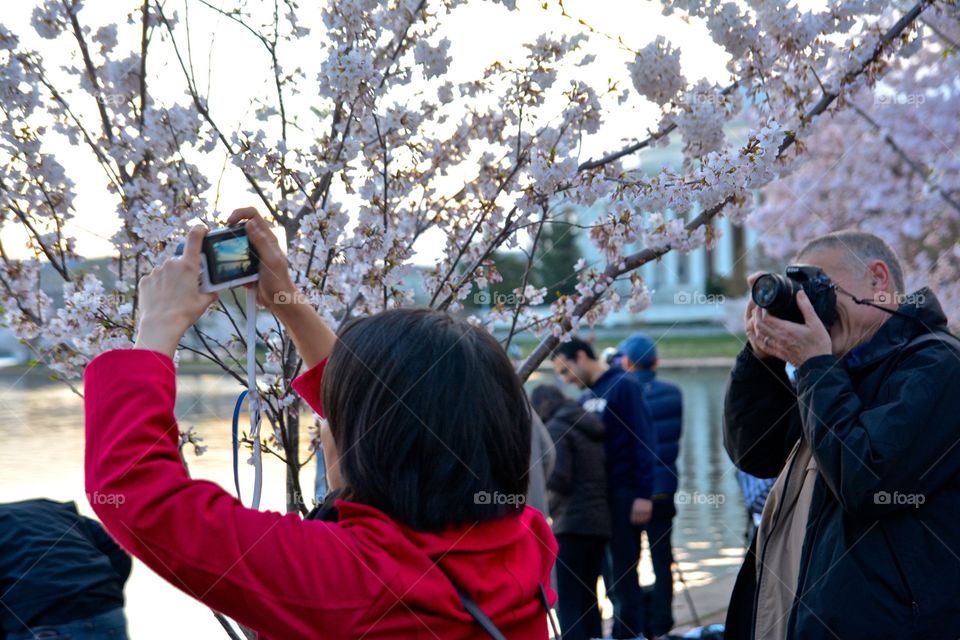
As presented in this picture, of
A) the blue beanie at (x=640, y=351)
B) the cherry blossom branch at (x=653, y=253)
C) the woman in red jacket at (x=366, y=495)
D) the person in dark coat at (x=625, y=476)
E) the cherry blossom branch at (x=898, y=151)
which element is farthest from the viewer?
the blue beanie at (x=640, y=351)

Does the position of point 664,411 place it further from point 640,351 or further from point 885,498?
point 885,498

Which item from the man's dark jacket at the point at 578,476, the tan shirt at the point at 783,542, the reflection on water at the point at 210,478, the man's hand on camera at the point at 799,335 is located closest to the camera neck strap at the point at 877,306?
the man's hand on camera at the point at 799,335

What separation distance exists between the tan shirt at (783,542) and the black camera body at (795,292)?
1.05 feet

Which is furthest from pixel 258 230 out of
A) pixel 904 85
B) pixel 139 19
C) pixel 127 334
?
pixel 904 85

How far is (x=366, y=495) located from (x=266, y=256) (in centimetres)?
44

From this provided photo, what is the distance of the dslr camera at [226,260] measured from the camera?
56.3 inches

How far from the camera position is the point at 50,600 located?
231 cm

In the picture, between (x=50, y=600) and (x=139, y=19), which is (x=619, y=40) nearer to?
(x=139, y=19)

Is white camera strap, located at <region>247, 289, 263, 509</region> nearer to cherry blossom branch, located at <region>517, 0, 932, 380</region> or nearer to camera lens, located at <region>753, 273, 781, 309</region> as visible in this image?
cherry blossom branch, located at <region>517, 0, 932, 380</region>

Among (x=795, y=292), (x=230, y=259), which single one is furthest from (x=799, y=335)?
(x=230, y=259)

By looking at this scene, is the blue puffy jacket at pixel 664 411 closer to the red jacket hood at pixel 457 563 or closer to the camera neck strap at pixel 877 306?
the camera neck strap at pixel 877 306

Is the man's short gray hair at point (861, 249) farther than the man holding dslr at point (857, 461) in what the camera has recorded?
Yes

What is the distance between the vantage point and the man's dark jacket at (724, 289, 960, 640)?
84.7 inches

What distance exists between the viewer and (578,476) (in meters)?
5.46
